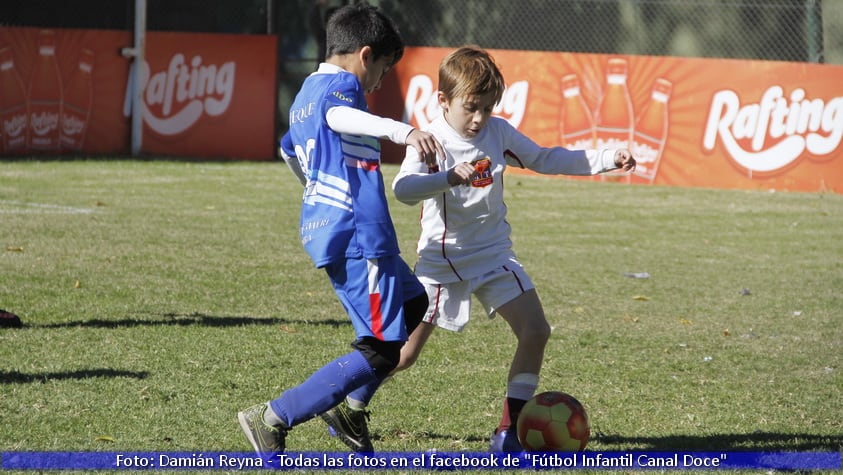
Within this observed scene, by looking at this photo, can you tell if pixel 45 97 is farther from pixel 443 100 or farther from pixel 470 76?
pixel 470 76

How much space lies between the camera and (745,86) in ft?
56.9

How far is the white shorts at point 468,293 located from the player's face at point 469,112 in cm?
57

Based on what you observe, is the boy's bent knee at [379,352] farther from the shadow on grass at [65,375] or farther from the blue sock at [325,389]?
the shadow on grass at [65,375]

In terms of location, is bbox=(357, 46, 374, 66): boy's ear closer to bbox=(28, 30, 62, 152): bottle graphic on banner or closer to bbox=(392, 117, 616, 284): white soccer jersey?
bbox=(392, 117, 616, 284): white soccer jersey

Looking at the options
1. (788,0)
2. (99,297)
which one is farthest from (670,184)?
(99,297)

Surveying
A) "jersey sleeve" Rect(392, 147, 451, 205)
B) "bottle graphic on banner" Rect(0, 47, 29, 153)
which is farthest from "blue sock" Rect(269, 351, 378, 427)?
"bottle graphic on banner" Rect(0, 47, 29, 153)

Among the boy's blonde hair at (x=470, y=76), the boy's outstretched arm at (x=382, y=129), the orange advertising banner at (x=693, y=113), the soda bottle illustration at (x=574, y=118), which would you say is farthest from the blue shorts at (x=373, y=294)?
the soda bottle illustration at (x=574, y=118)

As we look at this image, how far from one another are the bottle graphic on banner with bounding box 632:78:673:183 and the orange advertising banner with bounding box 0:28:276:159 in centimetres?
659

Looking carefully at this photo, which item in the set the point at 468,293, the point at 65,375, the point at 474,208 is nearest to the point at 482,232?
the point at 474,208

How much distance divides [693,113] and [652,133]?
678 millimetres

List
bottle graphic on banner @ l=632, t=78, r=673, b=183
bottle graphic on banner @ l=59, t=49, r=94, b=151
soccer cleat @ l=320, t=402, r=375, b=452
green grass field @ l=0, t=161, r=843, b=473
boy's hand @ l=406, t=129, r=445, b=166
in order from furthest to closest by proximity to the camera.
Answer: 1. bottle graphic on banner @ l=59, t=49, r=94, b=151
2. bottle graphic on banner @ l=632, t=78, r=673, b=183
3. green grass field @ l=0, t=161, r=843, b=473
4. soccer cleat @ l=320, t=402, r=375, b=452
5. boy's hand @ l=406, t=129, r=445, b=166

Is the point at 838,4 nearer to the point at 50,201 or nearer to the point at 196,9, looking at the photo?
the point at 196,9

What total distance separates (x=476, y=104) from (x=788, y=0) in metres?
19.5

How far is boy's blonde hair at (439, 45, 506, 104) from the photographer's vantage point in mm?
4641
